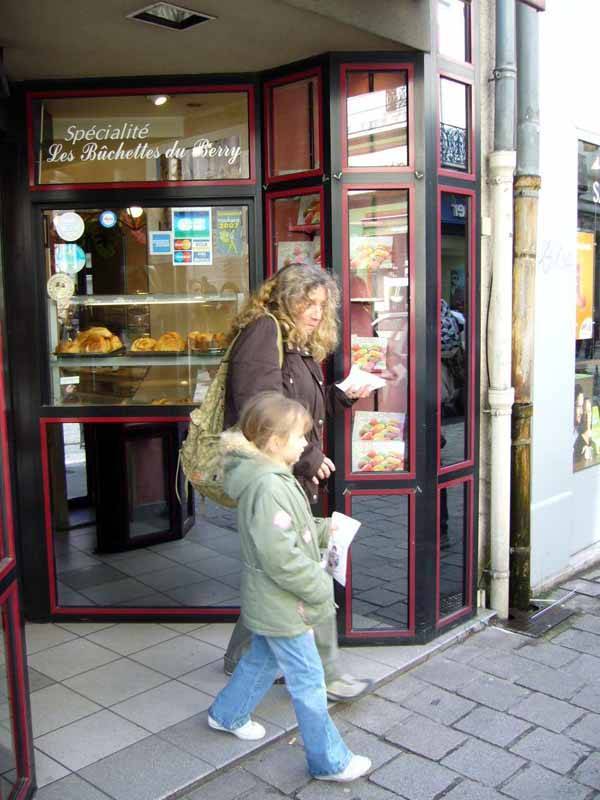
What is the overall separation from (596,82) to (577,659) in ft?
12.7

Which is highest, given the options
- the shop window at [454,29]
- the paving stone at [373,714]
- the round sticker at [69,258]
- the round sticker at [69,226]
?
the shop window at [454,29]

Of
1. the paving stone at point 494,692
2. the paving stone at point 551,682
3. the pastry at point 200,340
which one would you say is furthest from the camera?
the pastry at point 200,340

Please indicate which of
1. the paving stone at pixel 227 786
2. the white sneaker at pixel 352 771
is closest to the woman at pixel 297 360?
the white sneaker at pixel 352 771

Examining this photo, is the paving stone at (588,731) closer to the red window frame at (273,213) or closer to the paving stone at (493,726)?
the paving stone at (493,726)

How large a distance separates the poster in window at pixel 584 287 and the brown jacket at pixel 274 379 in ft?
9.13

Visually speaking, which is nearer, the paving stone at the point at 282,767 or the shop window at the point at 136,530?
the paving stone at the point at 282,767

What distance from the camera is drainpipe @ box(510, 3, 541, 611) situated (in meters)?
4.71

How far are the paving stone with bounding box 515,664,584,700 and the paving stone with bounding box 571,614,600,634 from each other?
2.19 ft

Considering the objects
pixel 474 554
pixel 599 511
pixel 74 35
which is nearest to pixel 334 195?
pixel 74 35

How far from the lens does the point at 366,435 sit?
14.3 feet

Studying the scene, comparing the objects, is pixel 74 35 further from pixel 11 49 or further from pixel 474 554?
pixel 474 554

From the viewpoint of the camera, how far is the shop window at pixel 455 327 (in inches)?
173

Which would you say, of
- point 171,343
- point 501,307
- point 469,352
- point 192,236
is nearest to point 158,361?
point 171,343

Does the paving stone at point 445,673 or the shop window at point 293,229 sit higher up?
the shop window at point 293,229
